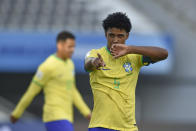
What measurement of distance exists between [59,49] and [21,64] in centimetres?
830

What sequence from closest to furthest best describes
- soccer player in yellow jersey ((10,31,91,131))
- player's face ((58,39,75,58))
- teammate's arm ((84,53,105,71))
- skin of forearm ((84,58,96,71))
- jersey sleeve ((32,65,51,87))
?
teammate's arm ((84,53,105,71))
skin of forearm ((84,58,96,71))
soccer player in yellow jersey ((10,31,91,131))
jersey sleeve ((32,65,51,87))
player's face ((58,39,75,58))

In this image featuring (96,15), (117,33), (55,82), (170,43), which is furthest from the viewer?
(96,15)

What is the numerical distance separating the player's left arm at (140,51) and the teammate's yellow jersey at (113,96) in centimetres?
26

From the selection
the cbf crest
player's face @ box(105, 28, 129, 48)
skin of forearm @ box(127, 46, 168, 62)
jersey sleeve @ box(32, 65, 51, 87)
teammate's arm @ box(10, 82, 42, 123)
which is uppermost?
player's face @ box(105, 28, 129, 48)

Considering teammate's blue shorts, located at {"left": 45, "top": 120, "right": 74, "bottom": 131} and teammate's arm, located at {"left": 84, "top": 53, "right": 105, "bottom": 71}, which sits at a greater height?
teammate's arm, located at {"left": 84, "top": 53, "right": 105, "bottom": 71}

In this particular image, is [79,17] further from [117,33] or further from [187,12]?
[117,33]

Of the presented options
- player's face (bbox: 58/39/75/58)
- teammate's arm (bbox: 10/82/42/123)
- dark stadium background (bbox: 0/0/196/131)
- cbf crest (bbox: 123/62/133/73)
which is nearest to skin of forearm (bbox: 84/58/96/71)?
cbf crest (bbox: 123/62/133/73)

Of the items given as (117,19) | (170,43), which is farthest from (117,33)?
(170,43)

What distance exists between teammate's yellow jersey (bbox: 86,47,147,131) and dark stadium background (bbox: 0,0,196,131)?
1069 centimetres

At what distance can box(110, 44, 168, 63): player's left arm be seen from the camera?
4.28 m

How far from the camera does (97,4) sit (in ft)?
57.6

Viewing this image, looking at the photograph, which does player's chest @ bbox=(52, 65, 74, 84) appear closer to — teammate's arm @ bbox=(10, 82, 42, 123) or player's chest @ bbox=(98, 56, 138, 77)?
teammate's arm @ bbox=(10, 82, 42, 123)

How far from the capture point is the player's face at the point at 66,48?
7.76 m

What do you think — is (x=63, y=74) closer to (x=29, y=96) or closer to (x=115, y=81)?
(x=29, y=96)
